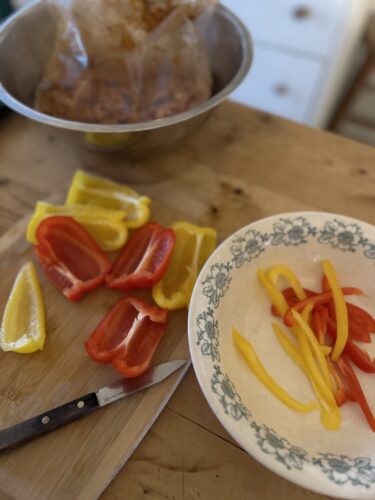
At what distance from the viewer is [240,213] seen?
2.78 feet

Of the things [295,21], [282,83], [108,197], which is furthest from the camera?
[282,83]

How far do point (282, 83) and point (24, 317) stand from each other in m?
1.46

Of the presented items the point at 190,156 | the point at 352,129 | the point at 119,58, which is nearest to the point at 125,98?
the point at 119,58

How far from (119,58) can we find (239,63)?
9.8 inches

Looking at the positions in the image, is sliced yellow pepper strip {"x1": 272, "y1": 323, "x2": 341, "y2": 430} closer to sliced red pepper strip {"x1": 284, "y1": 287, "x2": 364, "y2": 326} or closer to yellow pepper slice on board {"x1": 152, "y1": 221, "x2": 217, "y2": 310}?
sliced red pepper strip {"x1": 284, "y1": 287, "x2": 364, "y2": 326}

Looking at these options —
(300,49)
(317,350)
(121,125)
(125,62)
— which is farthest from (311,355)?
(300,49)

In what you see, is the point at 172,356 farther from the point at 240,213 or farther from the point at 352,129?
the point at 352,129

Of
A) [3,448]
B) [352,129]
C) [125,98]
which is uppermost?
[125,98]

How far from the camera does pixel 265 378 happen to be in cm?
58

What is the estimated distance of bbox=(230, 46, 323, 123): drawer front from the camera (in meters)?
1.64

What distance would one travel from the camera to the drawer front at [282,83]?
164 centimetres

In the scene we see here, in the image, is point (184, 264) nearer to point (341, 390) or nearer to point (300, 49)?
point (341, 390)

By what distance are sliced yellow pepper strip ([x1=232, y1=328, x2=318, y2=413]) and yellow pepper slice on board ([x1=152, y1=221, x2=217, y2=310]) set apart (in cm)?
12

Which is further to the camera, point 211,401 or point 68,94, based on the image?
point 68,94
